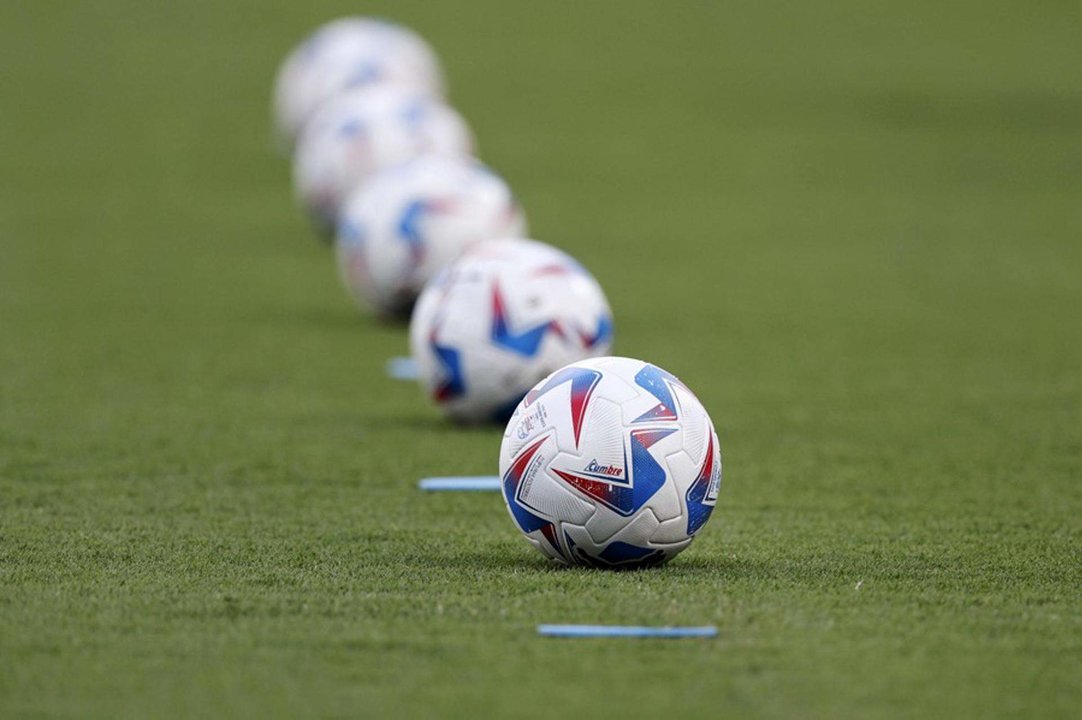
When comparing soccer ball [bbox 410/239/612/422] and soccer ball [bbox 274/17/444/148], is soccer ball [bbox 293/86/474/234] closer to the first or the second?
soccer ball [bbox 274/17/444/148]

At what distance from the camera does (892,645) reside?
18.8ft

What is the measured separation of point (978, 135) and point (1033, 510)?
1823 cm

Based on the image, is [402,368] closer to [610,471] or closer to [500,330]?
[500,330]

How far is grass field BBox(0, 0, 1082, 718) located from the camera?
18.1 ft

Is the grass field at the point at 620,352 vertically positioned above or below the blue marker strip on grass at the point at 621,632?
below

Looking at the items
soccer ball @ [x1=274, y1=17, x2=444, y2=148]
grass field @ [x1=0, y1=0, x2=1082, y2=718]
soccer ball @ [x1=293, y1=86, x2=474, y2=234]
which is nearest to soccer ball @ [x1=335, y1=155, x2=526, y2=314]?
grass field @ [x1=0, y1=0, x2=1082, y2=718]

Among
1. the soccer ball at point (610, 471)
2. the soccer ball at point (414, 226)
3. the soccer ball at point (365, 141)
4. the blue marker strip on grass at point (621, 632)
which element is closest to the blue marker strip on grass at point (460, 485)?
the soccer ball at point (610, 471)

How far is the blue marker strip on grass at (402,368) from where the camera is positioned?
1211 cm

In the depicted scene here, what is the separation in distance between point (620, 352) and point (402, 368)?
1.40 metres

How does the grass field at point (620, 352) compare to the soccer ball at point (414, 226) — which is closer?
the grass field at point (620, 352)

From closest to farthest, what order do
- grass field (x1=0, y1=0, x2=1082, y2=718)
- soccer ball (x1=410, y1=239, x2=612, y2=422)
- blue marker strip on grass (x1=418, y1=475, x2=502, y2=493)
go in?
grass field (x1=0, y1=0, x2=1082, y2=718), blue marker strip on grass (x1=418, y1=475, x2=502, y2=493), soccer ball (x1=410, y1=239, x2=612, y2=422)

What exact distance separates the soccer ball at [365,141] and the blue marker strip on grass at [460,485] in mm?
8351

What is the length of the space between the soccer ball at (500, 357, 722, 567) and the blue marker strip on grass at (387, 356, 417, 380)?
521 cm

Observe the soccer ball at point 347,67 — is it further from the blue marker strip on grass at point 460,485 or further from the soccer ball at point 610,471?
the soccer ball at point 610,471
